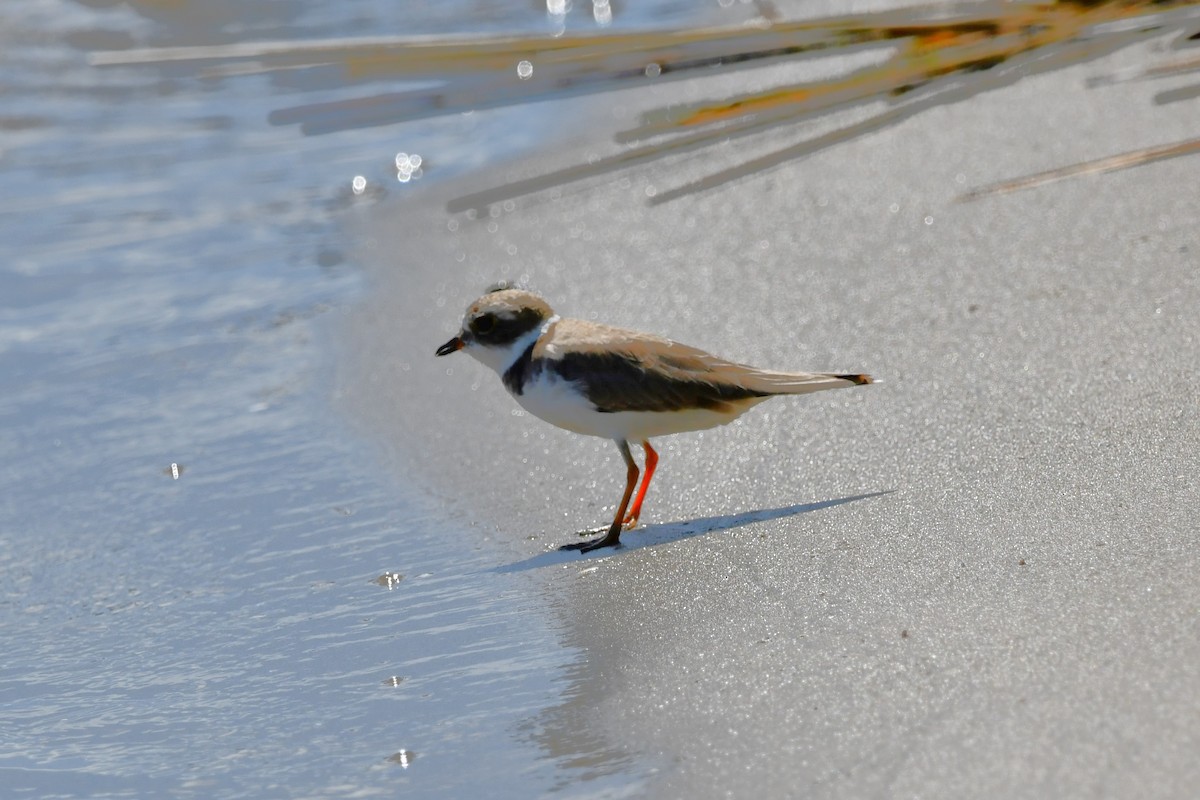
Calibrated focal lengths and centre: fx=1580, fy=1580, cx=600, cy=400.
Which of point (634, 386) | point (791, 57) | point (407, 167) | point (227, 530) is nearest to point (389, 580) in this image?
point (227, 530)

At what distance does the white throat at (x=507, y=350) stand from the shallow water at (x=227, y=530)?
0.41m

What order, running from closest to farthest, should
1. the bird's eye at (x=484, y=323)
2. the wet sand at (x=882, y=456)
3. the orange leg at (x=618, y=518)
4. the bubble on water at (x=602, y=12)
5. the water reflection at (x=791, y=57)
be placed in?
1. the wet sand at (x=882, y=456)
2. the orange leg at (x=618, y=518)
3. the bird's eye at (x=484, y=323)
4. the water reflection at (x=791, y=57)
5. the bubble on water at (x=602, y=12)

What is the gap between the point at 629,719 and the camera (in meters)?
2.79

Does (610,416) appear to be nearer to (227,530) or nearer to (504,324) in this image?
(504,324)

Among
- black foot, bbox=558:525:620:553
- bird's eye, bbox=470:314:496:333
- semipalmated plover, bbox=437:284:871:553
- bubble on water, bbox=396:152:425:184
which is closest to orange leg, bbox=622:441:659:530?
semipalmated plover, bbox=437:284:871:553

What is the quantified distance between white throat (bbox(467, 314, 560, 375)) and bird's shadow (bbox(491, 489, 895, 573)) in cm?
63

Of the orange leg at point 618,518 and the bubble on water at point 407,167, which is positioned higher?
the bubble on water at point 407,167

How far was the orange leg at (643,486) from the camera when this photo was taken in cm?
389

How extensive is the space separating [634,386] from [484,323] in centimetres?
50

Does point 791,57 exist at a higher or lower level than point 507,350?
higher

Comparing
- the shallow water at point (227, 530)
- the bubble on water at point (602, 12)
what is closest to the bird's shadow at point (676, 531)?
the shallow water at point (227, 530)

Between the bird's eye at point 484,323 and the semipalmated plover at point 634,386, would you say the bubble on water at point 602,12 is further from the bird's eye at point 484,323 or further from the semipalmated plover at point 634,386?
the semipalmated plover at point 634,386

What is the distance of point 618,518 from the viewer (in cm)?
377

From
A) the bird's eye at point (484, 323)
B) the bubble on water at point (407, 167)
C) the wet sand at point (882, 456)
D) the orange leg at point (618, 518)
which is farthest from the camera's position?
the bubble on water at point (407, 167)
